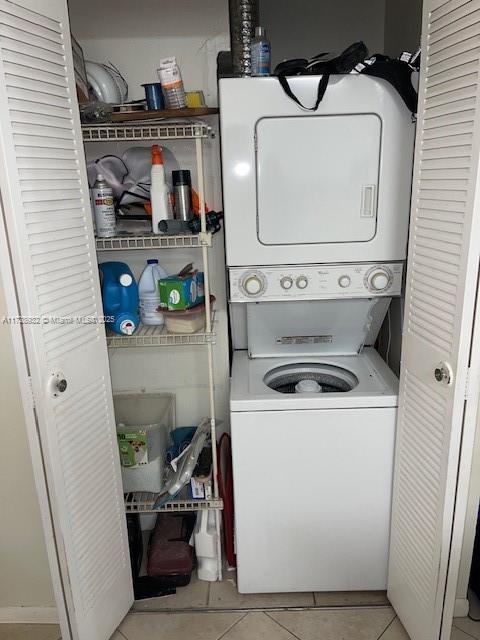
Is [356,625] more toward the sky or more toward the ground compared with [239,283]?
more toward the ground

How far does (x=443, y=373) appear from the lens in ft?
4.82

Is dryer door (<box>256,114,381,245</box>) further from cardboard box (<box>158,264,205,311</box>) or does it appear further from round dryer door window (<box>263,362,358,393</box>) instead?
round dryer door window (<box>263,362,358,393</box>)

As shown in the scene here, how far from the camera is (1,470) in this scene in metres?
1.82

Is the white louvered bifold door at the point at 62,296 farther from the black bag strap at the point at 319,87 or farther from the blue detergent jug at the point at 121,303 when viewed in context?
the black bag strap at the point at 319,87

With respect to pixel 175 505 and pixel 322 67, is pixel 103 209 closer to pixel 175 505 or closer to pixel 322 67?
pixel 322 67

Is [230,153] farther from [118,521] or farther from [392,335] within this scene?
[118,521]

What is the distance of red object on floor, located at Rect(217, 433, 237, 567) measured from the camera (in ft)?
6.93

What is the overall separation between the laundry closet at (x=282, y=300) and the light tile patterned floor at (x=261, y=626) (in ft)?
0.30

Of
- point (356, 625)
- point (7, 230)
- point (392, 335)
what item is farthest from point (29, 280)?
point (356, 625)

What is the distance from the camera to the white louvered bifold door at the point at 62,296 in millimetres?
1308

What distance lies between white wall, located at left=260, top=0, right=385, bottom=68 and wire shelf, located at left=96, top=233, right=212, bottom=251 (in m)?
1.25

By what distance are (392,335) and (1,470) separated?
1746 mm

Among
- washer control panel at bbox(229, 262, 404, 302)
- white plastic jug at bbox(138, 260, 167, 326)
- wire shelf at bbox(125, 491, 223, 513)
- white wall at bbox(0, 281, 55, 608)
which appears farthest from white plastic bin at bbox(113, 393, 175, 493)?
washer control panel at bbox(229, 262, 404, 302)

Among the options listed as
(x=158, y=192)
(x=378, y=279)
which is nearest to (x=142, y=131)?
(x=158, y=192)
